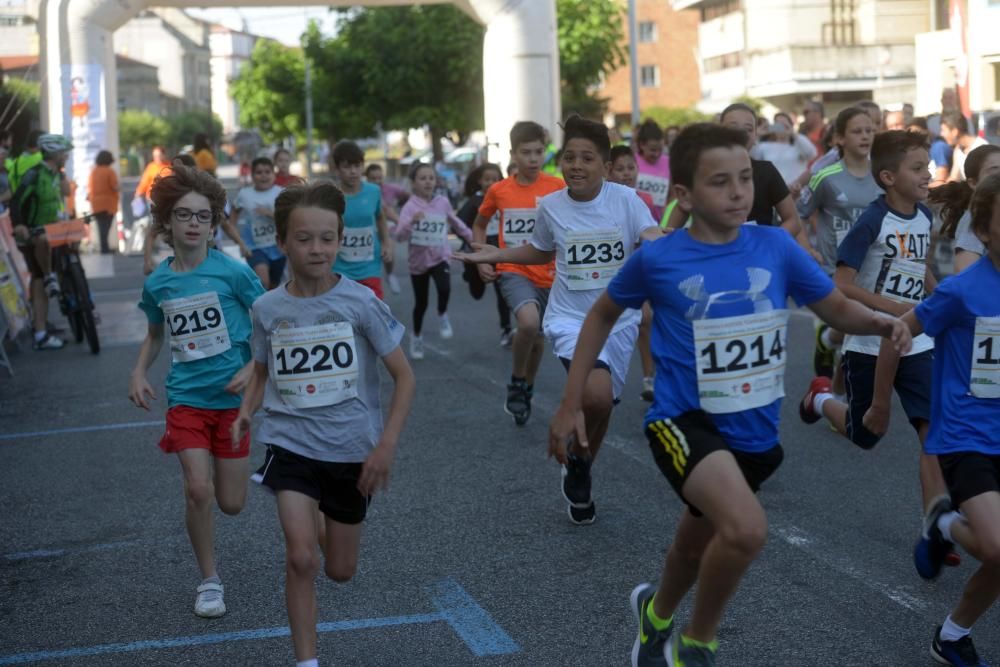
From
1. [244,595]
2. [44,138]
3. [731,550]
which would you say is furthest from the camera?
[44,138]

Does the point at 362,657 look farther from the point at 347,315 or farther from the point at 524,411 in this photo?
the point at 524,411

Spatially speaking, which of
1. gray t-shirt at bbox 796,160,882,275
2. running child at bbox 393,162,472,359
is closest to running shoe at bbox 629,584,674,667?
gray t-shirt at bbox 796,160,882,275

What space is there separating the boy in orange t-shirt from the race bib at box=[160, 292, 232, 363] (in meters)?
2.42

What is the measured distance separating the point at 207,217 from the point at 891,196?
2874 mm

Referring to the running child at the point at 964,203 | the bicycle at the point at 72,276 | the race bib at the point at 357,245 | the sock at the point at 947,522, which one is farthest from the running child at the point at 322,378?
the bicycle at the point at 72,276

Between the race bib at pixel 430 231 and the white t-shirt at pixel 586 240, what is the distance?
6.03 metres

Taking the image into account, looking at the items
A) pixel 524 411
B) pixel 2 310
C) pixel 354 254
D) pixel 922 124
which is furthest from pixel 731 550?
pixel 922 124

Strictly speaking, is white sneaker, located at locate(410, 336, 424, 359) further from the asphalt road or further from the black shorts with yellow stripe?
the black shorts with yellow stripe

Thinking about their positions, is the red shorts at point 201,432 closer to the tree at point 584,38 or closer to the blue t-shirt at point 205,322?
the blue t-shirt at point 205,322

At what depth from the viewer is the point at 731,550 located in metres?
4.02

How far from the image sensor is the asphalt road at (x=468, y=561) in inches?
196

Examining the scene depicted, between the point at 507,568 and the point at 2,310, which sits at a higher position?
the point at 2,310

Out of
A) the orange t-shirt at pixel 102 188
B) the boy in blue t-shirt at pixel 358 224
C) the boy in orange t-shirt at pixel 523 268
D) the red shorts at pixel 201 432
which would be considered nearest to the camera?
the red shorts at pixel 201 432

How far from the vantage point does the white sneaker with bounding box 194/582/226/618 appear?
212 inches
